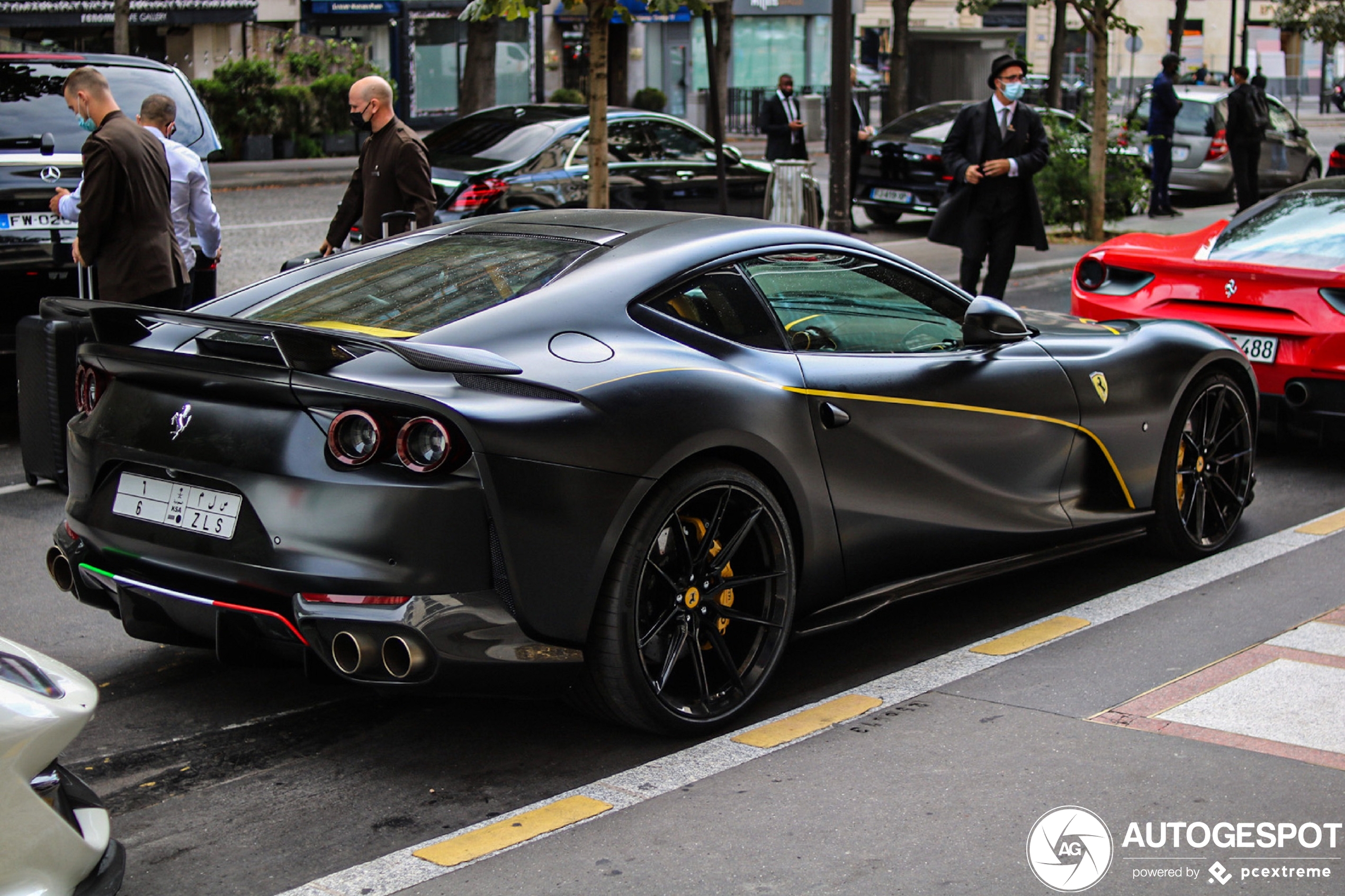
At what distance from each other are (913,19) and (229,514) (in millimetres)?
60800

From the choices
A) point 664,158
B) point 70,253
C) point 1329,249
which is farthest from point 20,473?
point 664,158

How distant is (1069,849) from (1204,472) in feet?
9.77

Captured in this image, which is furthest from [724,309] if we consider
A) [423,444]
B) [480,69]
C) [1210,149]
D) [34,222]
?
[480,69]

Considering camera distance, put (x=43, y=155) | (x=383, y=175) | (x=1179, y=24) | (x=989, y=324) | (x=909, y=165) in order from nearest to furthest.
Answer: (x=989, y=324) → (x=43, y=155) → (x=383, y=175) → (x=909, y=165) → (x=1179, y=24)

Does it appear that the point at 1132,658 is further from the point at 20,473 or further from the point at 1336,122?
the point at 1336,122

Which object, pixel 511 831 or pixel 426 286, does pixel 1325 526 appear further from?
pixel 511 831

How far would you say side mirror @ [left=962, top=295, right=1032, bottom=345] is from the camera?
16.5 feet

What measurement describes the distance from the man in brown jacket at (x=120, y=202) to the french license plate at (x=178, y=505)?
3.62 m

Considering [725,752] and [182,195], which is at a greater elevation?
[182,195]

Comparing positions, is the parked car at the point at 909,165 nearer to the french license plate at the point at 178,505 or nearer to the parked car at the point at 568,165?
the parked car at the point at 568,165

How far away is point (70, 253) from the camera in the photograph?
821cm

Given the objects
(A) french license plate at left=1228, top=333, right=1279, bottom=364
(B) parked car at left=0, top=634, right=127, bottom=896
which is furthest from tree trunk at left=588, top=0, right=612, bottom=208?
(B) parked car at left=0, top=634, right=127, bottom=896

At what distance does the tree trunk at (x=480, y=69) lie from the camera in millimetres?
27406

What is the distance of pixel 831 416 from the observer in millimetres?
4496
